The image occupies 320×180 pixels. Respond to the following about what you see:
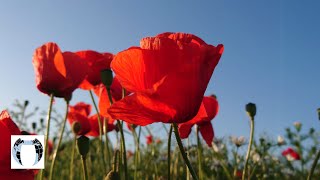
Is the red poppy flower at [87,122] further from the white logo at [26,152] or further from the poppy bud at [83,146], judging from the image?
the white logo at [26,152]

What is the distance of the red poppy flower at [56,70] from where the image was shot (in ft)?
6.31

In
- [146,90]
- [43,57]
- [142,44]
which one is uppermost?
[43,57]

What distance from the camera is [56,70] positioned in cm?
195

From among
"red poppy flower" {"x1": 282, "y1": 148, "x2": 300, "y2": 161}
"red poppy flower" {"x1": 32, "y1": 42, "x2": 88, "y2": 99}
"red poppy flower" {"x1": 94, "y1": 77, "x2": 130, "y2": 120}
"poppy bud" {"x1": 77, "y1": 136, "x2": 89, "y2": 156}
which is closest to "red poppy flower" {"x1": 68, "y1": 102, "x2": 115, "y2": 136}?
"red poppy flower" {"x1": 94, "y1": 77, "x2": 130, "y2": 120}

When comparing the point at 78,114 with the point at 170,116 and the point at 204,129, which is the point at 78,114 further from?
the point at 170,116

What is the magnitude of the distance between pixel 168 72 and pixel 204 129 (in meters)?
0.98

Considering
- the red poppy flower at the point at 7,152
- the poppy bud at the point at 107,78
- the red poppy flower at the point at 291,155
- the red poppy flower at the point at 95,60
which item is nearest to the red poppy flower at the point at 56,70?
the red poppy flower at the point at 95,60

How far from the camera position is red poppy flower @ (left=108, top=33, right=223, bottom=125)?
0.95m

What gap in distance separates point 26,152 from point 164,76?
1.56ft

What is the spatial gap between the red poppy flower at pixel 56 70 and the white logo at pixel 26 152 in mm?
624

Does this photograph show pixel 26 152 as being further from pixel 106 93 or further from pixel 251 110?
pixel 251 110

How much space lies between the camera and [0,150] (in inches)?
39.4

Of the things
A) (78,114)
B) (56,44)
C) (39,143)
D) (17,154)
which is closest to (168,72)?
(17,154)

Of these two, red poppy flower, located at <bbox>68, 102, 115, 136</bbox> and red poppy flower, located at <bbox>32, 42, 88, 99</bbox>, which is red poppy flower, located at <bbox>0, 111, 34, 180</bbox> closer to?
red poppy flower, located at <bbox>32, 42, 88, 99</bbox>
